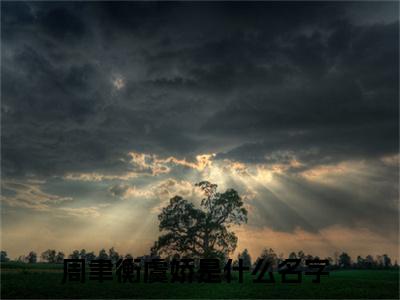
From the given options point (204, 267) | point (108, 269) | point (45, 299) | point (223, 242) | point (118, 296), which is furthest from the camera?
point (223, 242)

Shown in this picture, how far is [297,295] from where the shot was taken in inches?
1581

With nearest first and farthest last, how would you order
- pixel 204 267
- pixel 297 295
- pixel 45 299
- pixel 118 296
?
pixel 45 299, pixel 118 296, pixel 297 295, pixel 204 267

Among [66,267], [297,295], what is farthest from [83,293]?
[297,295]

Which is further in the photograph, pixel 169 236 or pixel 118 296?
pixel 169 236

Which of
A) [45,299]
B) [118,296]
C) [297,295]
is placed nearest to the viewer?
[45,299]

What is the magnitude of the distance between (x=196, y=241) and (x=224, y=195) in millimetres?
8335

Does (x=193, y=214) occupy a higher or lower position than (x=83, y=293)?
higher

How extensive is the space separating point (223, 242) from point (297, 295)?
1149 inches

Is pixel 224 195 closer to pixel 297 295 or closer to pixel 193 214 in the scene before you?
pixel 193 214

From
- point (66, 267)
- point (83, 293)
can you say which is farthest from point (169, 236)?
point (83, 293)

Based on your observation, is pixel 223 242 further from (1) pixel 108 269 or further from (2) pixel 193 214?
(1) pixel 108 269

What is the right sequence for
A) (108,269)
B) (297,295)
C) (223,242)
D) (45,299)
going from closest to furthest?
(45,299), (297,295), (108,269), (223,242)

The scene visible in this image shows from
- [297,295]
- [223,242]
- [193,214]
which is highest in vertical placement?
[193,214]

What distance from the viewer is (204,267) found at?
49.5 m
